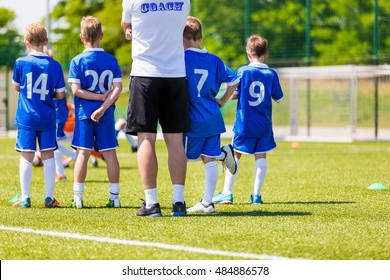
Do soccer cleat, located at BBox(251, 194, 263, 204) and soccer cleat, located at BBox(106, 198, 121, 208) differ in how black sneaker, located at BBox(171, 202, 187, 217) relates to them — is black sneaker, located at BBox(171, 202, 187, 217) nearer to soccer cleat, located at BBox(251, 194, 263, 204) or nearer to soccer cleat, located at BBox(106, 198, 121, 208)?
soccer cleat, located at BBox(106, 198, 121, 208)

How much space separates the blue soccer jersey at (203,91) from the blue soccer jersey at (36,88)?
147 centimetres

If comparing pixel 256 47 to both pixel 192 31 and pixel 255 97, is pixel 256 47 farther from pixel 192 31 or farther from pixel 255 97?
pixel 192 31

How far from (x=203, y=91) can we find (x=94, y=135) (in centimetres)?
130

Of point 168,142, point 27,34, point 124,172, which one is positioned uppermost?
point 27,34

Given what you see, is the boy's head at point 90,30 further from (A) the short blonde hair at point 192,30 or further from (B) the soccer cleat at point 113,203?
(B) the soccer cleat at point 113,203

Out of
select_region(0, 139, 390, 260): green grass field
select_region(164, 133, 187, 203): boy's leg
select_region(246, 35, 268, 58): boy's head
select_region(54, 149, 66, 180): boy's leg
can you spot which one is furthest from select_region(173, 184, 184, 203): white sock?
select_region(54, 149, 66, 180): boy's leg

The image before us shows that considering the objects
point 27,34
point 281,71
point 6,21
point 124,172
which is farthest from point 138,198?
point 6,21

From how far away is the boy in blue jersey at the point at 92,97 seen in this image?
8852mm

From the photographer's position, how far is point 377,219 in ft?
26.1

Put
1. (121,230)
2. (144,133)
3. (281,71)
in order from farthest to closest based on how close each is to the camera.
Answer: (281,71) → (144,133) → (121,230)

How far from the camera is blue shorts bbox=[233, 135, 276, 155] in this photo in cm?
1001

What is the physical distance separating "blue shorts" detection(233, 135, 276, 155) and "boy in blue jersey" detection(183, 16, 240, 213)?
4.34 ft

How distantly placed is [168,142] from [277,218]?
3.71ft
